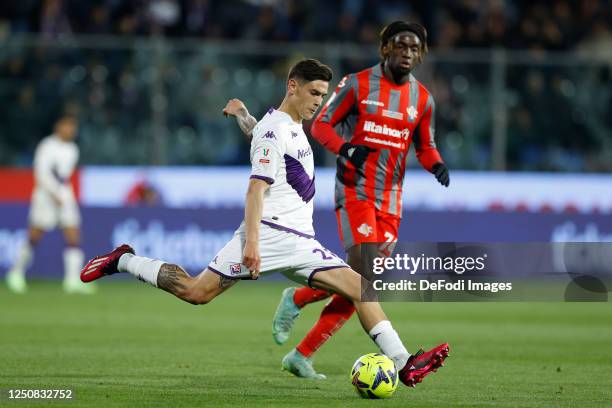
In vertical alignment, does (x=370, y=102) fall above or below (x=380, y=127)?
above

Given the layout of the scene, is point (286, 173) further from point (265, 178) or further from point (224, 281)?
point (224, 281)

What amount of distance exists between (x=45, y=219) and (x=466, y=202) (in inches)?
286

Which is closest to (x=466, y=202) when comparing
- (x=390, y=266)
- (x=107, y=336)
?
(x=107, y=336)

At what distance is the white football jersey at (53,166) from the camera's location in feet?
57.2

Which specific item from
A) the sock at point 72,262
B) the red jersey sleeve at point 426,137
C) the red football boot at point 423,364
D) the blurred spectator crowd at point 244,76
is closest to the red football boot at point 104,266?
the red football boot at point 423,364

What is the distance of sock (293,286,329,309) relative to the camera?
9070 mm

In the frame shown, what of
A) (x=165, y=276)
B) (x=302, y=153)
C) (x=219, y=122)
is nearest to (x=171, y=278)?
(x=165, y=276)

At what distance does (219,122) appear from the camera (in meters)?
19.1

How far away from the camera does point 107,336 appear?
11461mm

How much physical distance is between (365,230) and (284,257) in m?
1.55

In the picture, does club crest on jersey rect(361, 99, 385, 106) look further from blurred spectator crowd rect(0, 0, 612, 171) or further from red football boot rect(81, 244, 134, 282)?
blurred spectator crowd rect(0, 0, 612, 171)

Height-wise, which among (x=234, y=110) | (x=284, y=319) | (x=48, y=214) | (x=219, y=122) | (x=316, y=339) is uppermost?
(x=219, y=122)

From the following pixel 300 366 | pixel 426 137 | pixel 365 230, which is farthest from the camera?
pixel 426 137

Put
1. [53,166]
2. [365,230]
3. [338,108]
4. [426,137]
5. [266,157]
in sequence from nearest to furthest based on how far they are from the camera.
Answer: [266,157] → [365,230] → [338,108] → [426,137] → [53,166]
